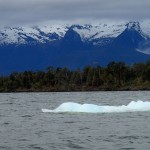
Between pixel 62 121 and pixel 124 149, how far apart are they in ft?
63.1

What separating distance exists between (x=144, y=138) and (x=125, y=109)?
1044 inches

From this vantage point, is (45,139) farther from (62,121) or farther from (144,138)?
Result: (62,121)

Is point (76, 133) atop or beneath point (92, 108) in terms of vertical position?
beneath

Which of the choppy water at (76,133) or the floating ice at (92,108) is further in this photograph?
the floating ice at (92,108)

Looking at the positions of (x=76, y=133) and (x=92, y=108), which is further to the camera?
(x=92, y=108)

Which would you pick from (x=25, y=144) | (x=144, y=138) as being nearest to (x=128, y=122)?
(x=144, y=138)

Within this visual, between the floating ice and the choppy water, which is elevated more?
the floating ice

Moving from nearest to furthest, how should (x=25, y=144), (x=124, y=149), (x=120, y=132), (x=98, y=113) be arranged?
(x=124, y=149)
(x=25, y=144)
(x=120, y=132)
(x=98, y=113)

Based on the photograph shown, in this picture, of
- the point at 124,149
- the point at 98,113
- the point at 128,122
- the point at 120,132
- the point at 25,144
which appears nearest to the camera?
the point at 124,149

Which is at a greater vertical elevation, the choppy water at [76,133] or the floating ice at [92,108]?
the floating ice at [92,108]

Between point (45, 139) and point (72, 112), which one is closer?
point (45, 139)

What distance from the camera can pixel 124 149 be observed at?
3312 cm

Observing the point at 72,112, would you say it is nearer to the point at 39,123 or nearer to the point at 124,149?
the point at 39,123

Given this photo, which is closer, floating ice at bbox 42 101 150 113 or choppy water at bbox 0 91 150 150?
choppy water at bbox 0 91 150 150
